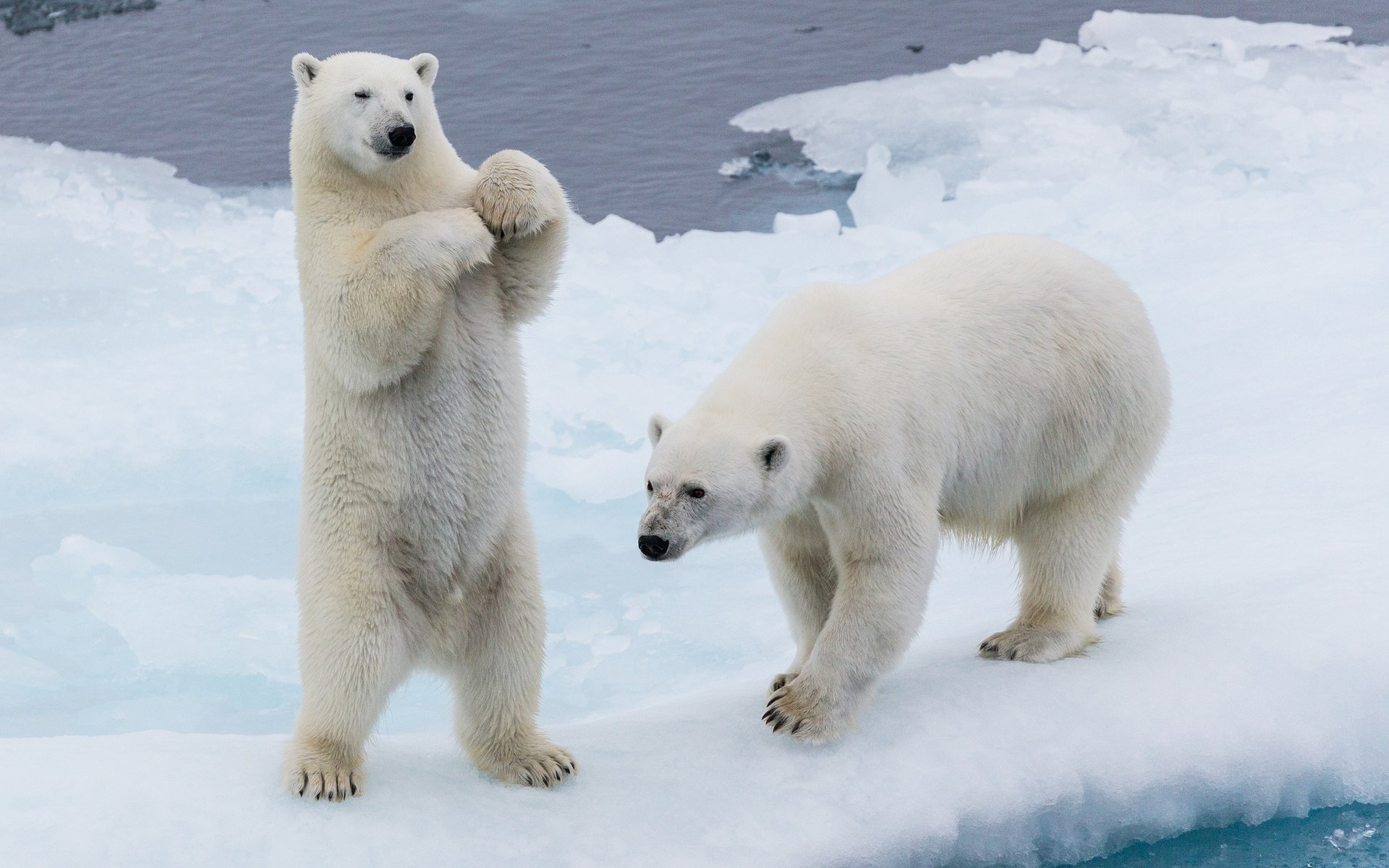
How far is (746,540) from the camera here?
22.7ft

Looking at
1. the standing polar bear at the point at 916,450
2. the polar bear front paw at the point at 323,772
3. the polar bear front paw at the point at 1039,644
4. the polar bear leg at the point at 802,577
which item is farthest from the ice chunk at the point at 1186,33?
the polar bear front paw at the point at 323,772

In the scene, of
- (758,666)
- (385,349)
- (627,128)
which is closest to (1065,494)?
(758,666)

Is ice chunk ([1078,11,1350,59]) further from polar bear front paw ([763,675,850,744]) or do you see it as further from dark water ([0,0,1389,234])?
polar bear front paw ([763,675,850,744])

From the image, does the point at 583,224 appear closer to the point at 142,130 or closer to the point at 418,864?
the point at 142,130

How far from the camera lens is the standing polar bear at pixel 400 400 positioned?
3297mm

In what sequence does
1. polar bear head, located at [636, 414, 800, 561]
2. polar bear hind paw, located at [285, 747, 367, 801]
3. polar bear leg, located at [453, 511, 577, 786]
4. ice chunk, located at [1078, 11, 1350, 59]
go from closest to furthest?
1. polar bear hind paw, located at [285, 747, 367, 801]
2. polar bear head, located at [636, 414, 800, 561]
3. polar bear leg, located at [453, 511, 577, 786]
4. ice chunk, located at [1078, 11, 1350, 59]

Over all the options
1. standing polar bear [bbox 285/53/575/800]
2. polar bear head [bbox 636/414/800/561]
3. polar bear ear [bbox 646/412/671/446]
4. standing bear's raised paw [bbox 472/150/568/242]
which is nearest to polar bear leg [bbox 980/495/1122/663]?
polar bear head [bbox 636/414/800/561]

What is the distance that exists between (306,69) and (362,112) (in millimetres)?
314

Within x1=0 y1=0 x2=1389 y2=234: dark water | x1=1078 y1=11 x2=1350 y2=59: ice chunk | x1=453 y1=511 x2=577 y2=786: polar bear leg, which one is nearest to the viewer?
x1=453 y1=511 x2=577 y2=786: polar bear leg

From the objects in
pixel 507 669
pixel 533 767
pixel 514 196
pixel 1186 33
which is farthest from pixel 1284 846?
pixel 1186 33

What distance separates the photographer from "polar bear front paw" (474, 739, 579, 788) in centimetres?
369

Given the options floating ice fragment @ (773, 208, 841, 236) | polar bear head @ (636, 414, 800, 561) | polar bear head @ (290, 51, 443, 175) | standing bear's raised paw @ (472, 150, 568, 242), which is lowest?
floating ice fragment @ (773, 208, 841, 236)

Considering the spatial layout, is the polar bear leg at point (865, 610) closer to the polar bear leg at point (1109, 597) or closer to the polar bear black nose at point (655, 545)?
the polar bear black nose at point (655, 545)

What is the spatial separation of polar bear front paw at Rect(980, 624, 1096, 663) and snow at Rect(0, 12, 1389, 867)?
0.06 m
